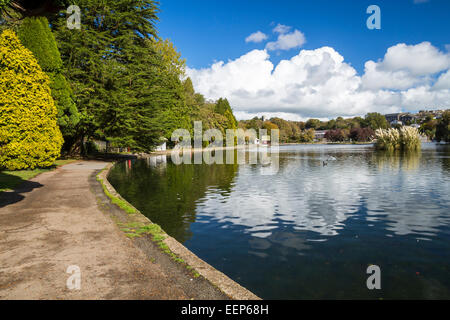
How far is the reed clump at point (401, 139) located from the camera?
45.9 meters

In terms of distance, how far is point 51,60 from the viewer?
2408cm

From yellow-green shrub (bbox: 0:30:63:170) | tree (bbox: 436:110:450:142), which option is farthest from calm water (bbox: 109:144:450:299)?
tree (bbox: 436:110:450:142)

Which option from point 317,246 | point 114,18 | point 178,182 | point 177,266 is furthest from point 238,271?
point 114,18

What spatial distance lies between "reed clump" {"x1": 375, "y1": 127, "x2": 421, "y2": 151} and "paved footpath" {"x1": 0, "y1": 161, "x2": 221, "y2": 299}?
49.7m

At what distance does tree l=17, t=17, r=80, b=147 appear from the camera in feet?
75.6

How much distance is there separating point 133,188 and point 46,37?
16733mm

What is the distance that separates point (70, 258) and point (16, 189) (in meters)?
9.60

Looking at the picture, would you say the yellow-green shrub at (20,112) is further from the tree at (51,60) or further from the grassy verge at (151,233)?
the tree at (51,60)

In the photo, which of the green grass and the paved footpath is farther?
the green grass

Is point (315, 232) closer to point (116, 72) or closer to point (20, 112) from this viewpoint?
point (20, 112)

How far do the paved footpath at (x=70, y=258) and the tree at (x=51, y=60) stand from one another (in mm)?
17812

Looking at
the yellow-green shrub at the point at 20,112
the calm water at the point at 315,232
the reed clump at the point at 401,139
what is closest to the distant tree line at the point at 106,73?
the yellow-green shrub at the point at 20,112

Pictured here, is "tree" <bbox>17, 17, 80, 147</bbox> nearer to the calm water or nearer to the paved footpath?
the calm water
